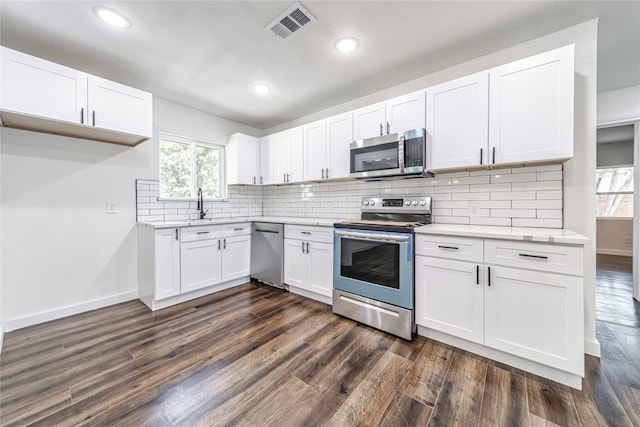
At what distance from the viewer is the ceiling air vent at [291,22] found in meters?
1.77

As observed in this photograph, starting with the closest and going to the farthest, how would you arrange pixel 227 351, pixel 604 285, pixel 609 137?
1. pixel 227 351
2. pixel 604 285
3. pixel 609 137

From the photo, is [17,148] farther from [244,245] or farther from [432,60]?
[432,60]

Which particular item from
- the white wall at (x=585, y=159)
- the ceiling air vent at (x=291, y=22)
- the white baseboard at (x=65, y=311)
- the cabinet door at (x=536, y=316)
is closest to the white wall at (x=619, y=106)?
the white wall at (x=585, y=159)

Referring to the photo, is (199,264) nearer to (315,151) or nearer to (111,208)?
(111,208)

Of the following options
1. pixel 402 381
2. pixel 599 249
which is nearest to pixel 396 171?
pixel 402 381

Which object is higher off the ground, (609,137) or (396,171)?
(609,137)

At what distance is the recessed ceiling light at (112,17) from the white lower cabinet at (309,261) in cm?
233

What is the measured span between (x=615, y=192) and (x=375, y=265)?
646 cm

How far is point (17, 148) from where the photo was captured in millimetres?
2311

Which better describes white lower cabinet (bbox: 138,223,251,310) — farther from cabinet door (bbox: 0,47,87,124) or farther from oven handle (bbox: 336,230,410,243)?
oven handle (bbox: 336,230,410,243)

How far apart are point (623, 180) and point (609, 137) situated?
3.97 feet

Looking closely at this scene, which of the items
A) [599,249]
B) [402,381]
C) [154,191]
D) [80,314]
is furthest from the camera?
[599,249]

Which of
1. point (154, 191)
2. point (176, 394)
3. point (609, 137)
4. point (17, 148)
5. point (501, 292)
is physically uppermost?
point (609, 137)

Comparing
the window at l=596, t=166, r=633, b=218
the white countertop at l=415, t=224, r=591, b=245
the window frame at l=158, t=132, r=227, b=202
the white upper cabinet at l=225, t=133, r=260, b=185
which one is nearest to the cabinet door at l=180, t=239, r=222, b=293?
the window frame at l=158, t=132, r=227, b=202
